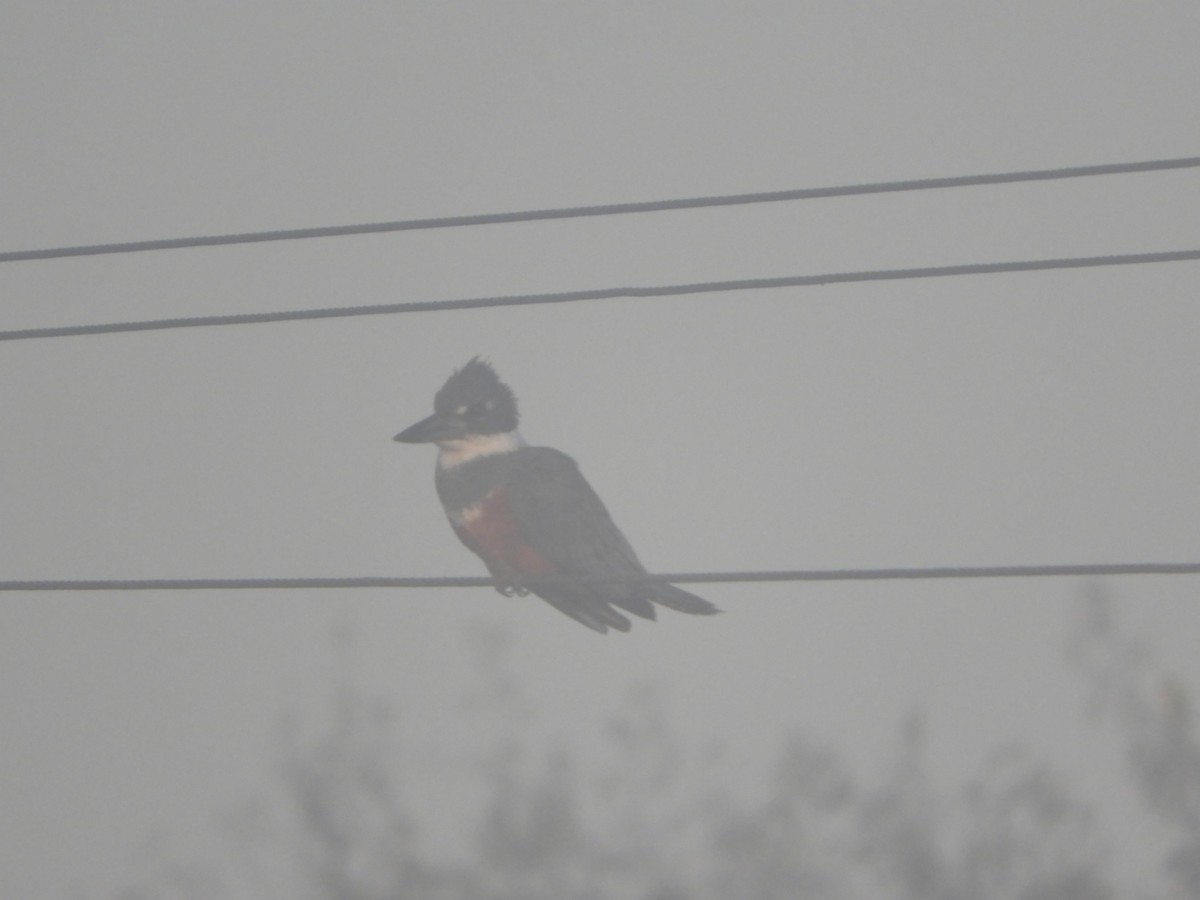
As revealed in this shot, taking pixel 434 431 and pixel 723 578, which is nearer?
pixel 723 578

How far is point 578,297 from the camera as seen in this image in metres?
4.86

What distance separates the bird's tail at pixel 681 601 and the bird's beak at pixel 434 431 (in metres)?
1.49

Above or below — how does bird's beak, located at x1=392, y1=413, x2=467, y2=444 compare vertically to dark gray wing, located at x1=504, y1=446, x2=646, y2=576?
above

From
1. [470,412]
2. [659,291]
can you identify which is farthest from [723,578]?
[470,412]

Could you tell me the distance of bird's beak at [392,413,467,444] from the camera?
652 cm

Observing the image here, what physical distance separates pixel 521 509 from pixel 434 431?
579 millimetres

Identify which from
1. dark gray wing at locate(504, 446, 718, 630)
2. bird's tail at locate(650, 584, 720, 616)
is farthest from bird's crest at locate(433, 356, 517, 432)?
bird's tail at locate(650, 584, 720, 616)

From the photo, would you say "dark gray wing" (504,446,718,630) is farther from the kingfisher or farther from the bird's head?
the bird's head

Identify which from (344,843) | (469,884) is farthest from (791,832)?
(344,843)

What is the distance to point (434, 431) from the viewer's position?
666cm

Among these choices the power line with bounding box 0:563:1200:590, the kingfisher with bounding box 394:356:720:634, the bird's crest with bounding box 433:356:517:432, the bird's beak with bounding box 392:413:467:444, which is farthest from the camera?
the bird's crest with bounding box 433:356:517:432

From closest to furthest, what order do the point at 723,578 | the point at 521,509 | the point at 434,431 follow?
the point at 723,578 → the point at 521,509 → the point at 434,431

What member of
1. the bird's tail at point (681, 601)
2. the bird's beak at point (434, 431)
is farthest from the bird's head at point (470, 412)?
the bird's tail at point (681, 601)

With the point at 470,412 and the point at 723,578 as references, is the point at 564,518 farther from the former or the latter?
the point at 723,578
